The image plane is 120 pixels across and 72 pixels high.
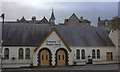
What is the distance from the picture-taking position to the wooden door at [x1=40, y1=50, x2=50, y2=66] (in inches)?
1176

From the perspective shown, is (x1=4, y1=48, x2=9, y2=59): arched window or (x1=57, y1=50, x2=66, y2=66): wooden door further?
(x1=4, y1=48, x2=9, y2=59): arched window

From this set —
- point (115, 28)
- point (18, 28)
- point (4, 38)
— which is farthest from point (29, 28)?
point (115, 28)

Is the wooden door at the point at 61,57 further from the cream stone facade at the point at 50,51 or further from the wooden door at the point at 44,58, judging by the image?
the wooden door at the point at 44,58

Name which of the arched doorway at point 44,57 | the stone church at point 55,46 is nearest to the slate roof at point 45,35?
the stone church at point 55,46

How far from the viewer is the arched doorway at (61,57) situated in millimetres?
30250

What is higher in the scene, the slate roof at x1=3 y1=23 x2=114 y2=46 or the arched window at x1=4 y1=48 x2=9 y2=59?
the slate roof at x1=3 y1=23 x2=114 y2=46

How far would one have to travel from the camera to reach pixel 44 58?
1182 inches

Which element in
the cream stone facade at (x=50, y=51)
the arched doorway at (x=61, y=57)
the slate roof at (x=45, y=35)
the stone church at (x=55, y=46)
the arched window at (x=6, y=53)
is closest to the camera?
the cream stone facade at (x=50, y=51)

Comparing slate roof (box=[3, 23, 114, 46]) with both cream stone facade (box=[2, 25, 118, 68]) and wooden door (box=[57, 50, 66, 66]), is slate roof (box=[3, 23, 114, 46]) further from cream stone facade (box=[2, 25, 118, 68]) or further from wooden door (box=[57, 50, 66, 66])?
wooden door (box=[57, 50, 66, 66])

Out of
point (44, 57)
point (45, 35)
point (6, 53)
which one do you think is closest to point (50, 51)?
A: point (44, 57)

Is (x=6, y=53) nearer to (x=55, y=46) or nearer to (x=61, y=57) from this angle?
(x=55, y=46)

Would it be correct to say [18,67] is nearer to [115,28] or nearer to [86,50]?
[86,50]

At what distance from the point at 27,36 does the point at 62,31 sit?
7.75 m

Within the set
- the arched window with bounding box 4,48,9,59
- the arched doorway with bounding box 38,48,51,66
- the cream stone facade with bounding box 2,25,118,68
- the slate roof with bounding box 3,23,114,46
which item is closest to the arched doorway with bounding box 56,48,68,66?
the cream stone facade with bounding box 2,25,118,68
